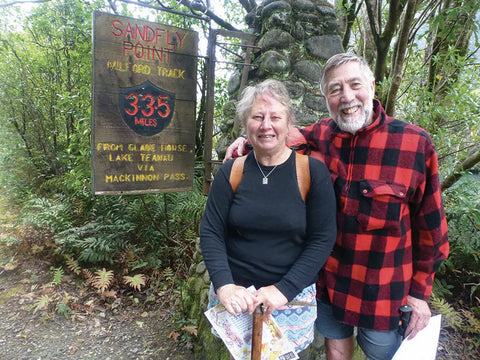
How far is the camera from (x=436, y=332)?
1540 millimetres

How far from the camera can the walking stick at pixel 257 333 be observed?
4.34 feet

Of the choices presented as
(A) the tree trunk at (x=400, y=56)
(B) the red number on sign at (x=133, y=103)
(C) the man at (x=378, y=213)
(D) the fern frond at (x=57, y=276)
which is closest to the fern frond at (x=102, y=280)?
(D) the fern frond at (x=57, y=276)

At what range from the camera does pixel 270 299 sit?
1.34 m

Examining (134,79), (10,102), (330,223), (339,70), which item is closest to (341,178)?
(330,223)

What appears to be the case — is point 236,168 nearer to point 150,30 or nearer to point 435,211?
point 435,211

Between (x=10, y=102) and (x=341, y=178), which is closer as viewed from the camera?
(x=341, y=178)

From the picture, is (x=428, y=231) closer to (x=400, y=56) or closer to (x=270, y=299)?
(x=270, y=299)

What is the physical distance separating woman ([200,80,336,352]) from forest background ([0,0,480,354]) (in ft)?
5.68

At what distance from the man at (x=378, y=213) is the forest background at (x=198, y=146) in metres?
1.55

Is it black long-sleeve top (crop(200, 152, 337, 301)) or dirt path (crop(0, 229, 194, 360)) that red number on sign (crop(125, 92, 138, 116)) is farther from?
dirt path (crop(0, 229, 194, 360))

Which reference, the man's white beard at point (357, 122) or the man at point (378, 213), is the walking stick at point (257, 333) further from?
the man's white beard at point (357, 122)

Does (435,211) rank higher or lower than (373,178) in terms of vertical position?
lower

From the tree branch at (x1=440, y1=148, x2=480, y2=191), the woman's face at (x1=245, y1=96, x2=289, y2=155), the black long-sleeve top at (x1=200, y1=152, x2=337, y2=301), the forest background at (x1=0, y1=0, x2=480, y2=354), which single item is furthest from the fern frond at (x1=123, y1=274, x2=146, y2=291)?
the tree branch at (x1=440, y1=148, x2=480, y2=191)

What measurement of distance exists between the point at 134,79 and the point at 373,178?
2.14 metres
